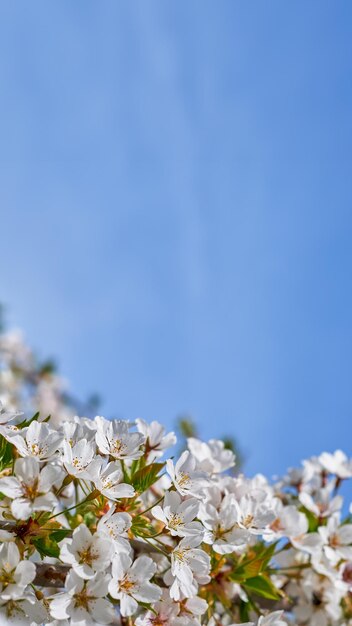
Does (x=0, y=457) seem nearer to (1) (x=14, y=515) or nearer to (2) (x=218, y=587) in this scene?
(1) (x=14, y=515)

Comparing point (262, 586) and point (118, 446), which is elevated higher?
point (118, 446)

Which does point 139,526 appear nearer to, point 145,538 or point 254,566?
point 145,538

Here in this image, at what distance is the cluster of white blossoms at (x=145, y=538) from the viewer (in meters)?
1.81

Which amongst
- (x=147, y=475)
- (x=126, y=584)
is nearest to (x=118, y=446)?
(x=147, y=475)

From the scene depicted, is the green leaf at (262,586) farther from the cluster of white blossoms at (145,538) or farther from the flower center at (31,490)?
the flower center at (31,490)

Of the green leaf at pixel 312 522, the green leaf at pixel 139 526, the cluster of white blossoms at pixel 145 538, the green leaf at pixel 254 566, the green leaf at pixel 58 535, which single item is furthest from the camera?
the green leaf at pixel 312 522

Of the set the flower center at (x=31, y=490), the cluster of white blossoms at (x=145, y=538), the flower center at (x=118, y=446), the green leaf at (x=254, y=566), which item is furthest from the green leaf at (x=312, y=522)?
the flower center at (x=31, y=490)

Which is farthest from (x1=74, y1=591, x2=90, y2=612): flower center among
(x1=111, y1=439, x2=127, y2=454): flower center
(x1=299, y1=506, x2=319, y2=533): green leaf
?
(x1=299, y1=506, x2=319, y2=533): green leaf

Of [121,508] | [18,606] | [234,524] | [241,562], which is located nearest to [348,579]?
[241,562]

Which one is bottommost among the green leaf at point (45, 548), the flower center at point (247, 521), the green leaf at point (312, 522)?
the green leaf at point (45, 548)

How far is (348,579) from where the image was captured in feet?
8.87

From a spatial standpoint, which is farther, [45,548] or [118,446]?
[118,446]

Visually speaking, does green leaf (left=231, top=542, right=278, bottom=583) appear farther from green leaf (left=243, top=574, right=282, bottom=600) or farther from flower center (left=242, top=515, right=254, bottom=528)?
flower center (left=242, top=515, right=254, bottom=528)

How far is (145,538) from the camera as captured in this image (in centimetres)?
204
